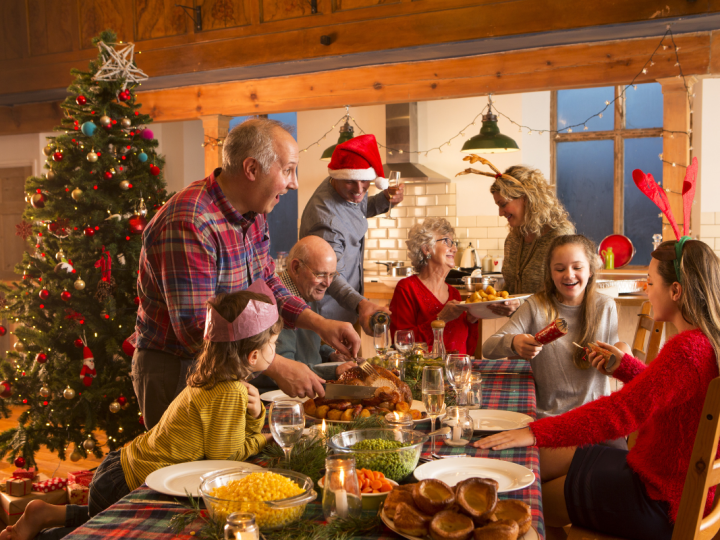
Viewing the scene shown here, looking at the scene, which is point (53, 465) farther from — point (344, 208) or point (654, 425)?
point (654, 425)

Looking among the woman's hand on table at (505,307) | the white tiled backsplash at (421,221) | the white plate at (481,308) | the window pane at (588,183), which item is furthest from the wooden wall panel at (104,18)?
the window pane at (588,183)

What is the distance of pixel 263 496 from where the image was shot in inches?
47.1

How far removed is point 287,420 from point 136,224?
3.00 metres

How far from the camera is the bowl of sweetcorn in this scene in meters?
1.17

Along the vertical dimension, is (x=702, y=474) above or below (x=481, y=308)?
below

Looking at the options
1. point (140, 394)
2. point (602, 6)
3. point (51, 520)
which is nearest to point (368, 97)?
point (602, 6)

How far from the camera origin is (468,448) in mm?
1724

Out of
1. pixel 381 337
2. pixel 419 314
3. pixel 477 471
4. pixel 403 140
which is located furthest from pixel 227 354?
pixel 403 140

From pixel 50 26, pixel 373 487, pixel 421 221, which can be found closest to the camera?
pixel 373 487

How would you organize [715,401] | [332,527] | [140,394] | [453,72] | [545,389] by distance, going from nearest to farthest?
[332,527]
[715,401]
[140,394]
[545,389]
[453,72]

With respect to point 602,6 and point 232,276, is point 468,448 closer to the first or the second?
point 232,276

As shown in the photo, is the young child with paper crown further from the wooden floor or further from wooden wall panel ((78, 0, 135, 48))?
wooden wall panel ((78, 0, 135, 48))

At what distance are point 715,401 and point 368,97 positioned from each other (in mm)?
4977

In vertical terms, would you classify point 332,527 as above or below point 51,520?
above
